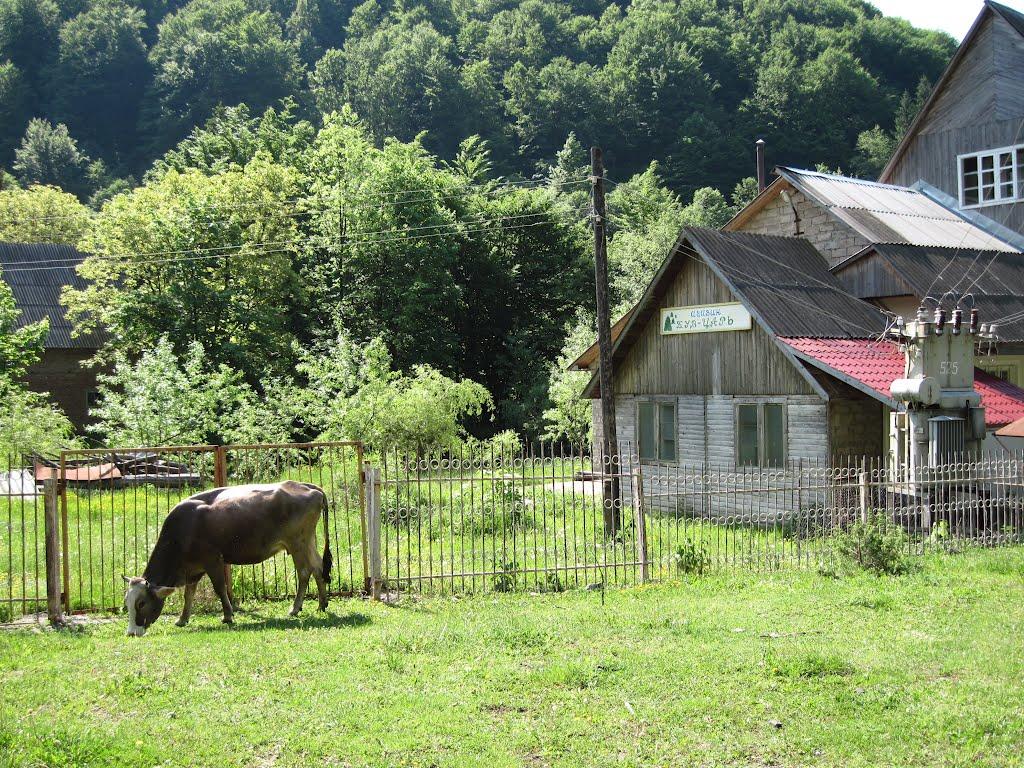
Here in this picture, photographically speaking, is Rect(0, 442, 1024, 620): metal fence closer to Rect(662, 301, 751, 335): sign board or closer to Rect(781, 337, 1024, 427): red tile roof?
Rect(781, 337, 1024, 427): red tile roof

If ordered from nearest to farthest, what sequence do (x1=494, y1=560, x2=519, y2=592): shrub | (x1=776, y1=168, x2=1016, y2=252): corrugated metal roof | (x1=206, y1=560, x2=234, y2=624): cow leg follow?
(x1=206, y1=560, x2=234, y2=624): cow leg, (x1=494, y1=560, x2=519, y2=592): shrub, (x1=776, y1=168, x2=1016, y2=252): corrugated metal roof

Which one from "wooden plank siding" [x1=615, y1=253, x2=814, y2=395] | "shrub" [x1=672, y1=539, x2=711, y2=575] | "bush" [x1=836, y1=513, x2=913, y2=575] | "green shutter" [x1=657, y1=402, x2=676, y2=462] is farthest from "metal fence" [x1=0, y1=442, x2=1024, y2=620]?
"green shutter" [x1=657, y1=402, x2=676, y2=462]

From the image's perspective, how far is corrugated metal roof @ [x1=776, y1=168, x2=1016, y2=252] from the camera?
23.1 metres

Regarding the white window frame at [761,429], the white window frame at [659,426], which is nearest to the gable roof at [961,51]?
the white window frame at [659,426]

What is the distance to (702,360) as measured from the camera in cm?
2141

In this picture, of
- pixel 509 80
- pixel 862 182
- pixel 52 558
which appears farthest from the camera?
pixel 509 80

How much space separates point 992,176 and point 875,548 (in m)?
17.6

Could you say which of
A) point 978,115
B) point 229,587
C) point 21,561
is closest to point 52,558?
point 229,587

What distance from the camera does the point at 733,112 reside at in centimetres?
7406

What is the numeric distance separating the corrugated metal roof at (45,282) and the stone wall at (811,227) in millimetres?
28131

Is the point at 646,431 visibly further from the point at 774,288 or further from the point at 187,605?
the point at 187,605

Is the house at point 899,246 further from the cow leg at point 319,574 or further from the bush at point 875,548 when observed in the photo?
the cow leg at point 319,574

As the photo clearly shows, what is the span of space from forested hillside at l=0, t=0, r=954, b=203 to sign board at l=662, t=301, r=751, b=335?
48.7 metres

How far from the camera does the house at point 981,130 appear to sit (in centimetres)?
2598
